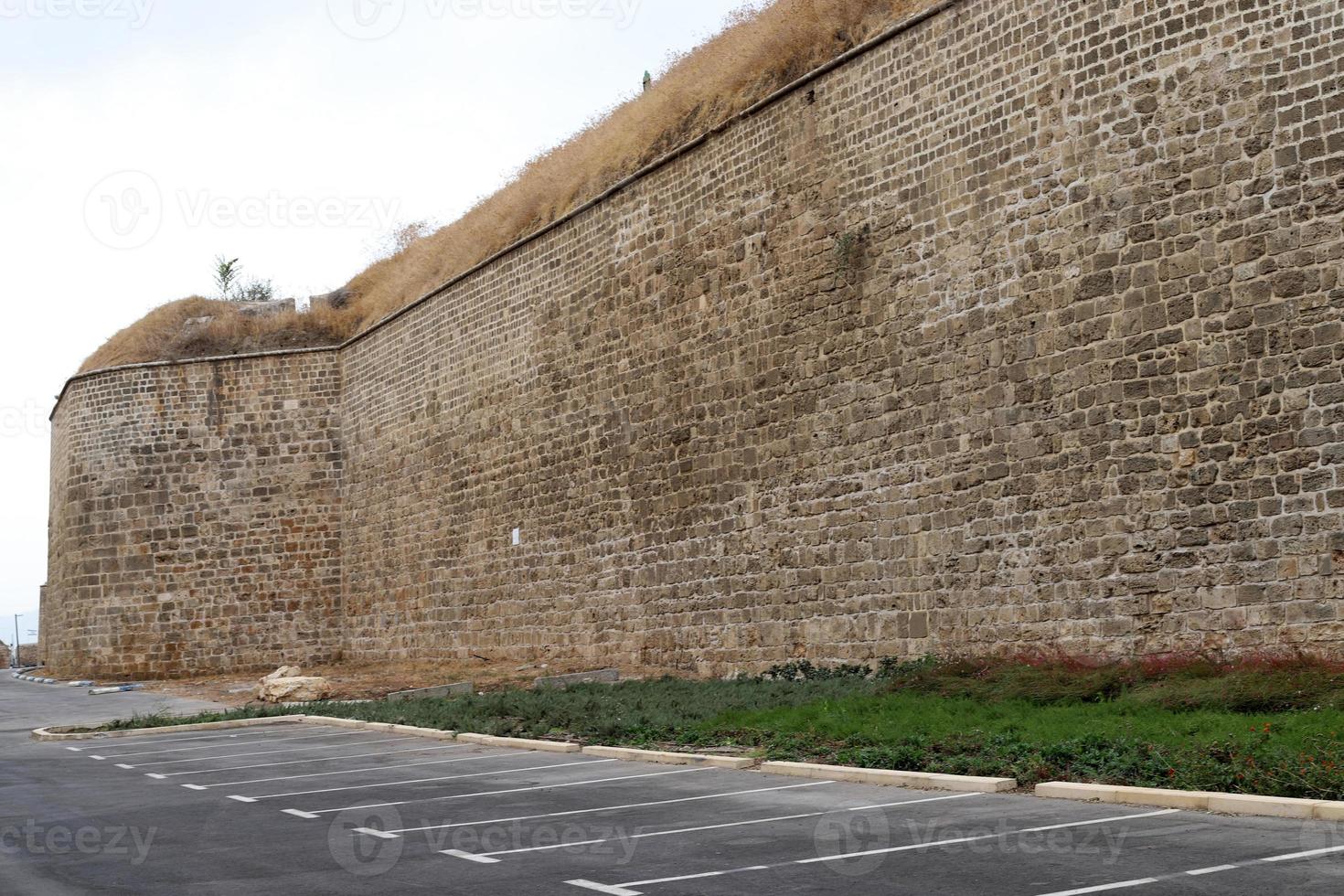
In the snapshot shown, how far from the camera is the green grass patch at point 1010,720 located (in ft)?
26.0

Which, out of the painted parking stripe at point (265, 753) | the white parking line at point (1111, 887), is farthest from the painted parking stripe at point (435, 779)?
the white parking line at point (1111, 887)

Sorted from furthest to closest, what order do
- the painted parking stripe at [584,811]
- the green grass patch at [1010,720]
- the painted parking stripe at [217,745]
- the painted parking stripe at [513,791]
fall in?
the painted parking stripe at [217,745], the painted parking stripe at [513,791], the green grass patch at [1010,720], the painted parking stripe at [584,811]

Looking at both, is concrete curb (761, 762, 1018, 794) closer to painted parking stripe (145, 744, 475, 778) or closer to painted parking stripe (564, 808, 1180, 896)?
painted parking stripe (564, 808, 1180, 896)

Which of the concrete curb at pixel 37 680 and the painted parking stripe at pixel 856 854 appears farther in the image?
the concrete curb at pixel 37 680

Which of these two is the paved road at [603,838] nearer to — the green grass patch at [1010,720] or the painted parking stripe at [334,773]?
the painted parking stripe at [334,773]

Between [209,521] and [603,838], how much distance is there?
22.4 metres

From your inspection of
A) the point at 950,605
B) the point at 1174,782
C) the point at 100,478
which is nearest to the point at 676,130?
the point at 950,605

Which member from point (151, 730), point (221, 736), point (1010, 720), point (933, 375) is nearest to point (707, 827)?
point (1010, 720)

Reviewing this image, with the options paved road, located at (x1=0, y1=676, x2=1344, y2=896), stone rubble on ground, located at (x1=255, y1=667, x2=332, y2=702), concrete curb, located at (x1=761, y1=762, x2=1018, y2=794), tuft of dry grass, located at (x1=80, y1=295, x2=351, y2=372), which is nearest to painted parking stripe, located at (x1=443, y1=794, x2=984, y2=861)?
paved road, located at (x1=0, y1=676, x2=1344, y2=896)

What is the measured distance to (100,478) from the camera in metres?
28.2

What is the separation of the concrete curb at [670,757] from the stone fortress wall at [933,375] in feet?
12.3

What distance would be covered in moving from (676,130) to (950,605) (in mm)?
8295

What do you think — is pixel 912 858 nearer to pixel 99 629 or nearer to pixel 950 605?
pixel 950 605

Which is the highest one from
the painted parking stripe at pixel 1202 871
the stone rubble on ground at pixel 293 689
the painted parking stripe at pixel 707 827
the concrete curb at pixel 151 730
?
the stone rubble on ground at pixel 293 689
